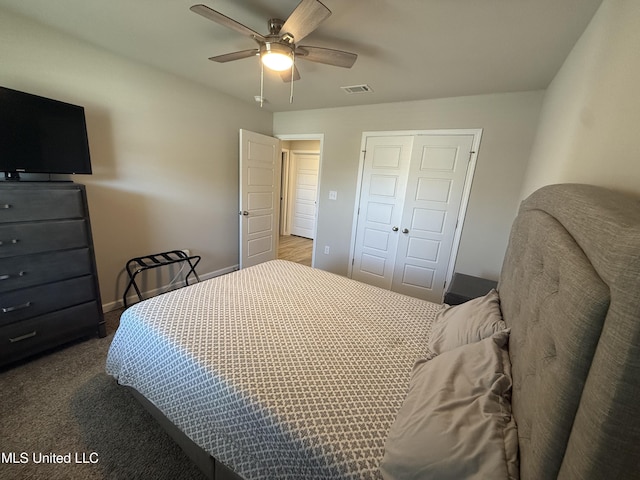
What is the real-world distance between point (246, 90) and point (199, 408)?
311 centimetres

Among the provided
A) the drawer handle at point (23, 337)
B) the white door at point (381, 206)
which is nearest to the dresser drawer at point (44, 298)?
the drawer handle at point (23, 337)

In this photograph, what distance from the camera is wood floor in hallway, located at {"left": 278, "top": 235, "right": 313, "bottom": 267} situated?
15.4 feet

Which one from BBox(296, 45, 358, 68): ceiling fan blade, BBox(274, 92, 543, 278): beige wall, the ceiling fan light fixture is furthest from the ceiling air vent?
the ceiling fan light fixture

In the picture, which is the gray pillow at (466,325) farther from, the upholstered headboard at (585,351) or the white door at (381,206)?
the white door at (381,206)

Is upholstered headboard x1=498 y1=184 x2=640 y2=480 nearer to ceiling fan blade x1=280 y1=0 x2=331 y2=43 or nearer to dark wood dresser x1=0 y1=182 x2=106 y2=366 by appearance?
ceiling fan blade x1=280 y1=0 x2=331 y2=43

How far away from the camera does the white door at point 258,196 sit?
3.33 m

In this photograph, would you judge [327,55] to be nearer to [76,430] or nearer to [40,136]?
[40,136]

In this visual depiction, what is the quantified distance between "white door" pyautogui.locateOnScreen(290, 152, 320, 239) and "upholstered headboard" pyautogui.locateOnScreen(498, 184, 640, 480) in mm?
5163

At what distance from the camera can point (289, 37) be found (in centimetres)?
148

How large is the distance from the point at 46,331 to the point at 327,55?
276cm

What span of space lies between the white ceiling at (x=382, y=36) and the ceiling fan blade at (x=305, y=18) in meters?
0.18

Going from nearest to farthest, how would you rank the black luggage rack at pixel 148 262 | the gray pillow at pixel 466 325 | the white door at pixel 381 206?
the gray pillow at pixel 466 325 → the black luggage rack at pixel 148 262 → the white door at pixel 381 206

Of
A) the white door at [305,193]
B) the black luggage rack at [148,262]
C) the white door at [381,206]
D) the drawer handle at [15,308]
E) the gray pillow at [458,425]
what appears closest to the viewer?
the gray pillow at [458,425]

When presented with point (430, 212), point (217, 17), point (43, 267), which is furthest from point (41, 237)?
point (430, 212)
